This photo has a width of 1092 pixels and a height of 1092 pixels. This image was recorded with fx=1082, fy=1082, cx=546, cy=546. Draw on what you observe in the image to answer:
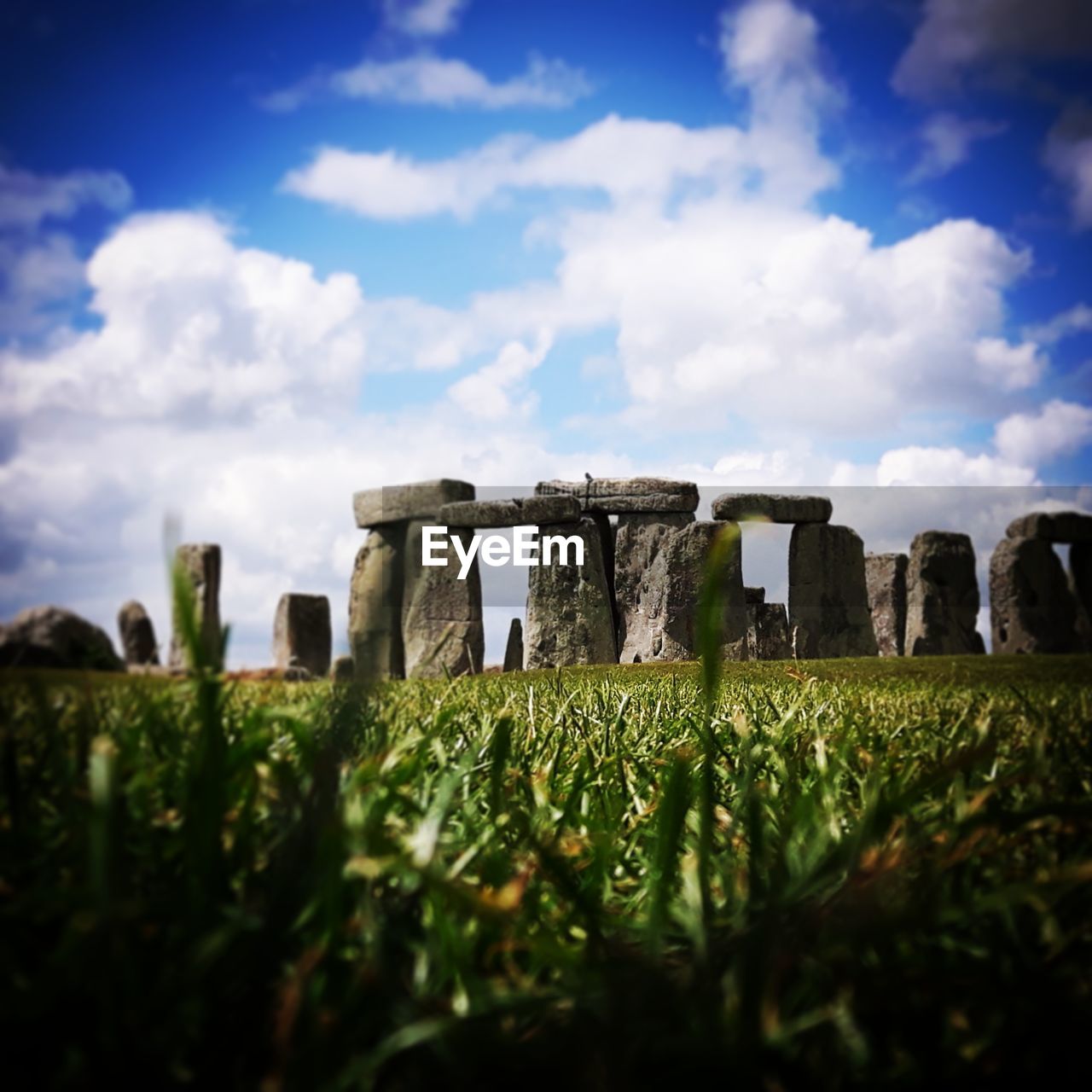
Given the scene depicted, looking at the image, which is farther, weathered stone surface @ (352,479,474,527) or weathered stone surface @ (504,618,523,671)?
weathered stone surface @ (504,618,523,671)

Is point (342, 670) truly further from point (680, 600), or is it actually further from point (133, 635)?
point (680, 600)

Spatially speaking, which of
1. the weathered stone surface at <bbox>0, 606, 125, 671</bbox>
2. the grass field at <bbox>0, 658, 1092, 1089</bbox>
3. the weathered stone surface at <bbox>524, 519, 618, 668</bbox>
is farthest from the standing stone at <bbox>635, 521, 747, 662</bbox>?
the weathered stone surface at <bbox>0, 606, 125, 671</bbox>

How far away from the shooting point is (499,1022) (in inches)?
41.9

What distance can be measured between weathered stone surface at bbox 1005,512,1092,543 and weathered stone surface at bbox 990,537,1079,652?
0.15m

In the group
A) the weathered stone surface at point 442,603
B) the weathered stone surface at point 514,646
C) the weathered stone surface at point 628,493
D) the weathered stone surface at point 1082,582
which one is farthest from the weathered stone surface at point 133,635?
the weathered stone surface at point 1082,582

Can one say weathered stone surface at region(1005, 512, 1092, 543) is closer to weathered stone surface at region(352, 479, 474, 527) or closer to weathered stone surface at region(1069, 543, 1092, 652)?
weathered stone surface at region(1069, 543, 1092, 652)

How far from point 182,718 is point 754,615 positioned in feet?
55.4

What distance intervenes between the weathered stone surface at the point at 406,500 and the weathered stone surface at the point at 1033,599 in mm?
9036

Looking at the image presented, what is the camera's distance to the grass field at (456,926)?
94 cm

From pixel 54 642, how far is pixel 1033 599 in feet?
60.1

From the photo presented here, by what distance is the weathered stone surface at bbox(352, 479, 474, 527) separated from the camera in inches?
606

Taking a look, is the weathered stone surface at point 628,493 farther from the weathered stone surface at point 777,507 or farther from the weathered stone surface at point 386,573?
the weathered stone surface at point 386,573

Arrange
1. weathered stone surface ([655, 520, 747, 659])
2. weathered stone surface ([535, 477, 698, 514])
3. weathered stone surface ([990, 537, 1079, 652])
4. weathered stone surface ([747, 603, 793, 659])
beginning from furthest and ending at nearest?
1. weathered stone surface ([990, 537, 1079, 652])
2. weathered stone surface ([747, 603, 793, 659])
3. weathered stone surface ([535, 477, 698, 514])
4. weathered stone surface ([655, 520, 747, 659])

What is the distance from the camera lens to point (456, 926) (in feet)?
4.12
